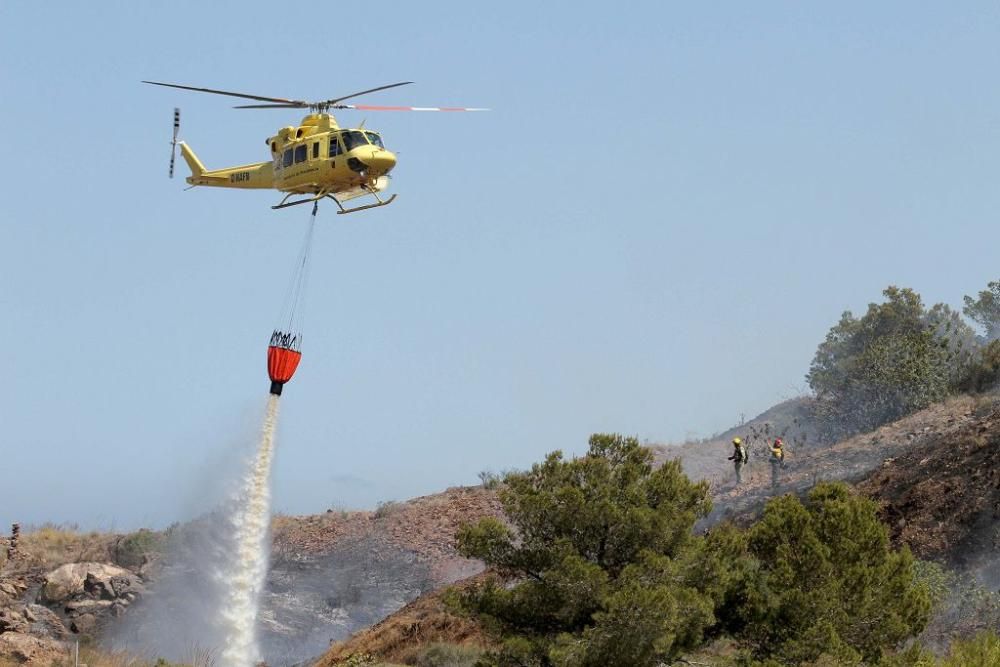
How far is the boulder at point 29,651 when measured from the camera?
34.6m

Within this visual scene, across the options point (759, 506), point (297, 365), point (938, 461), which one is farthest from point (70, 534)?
point (938, 461)

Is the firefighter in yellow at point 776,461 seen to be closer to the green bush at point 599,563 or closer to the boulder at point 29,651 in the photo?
the green bush at point 599,563

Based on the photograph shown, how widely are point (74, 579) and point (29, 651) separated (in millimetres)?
10766

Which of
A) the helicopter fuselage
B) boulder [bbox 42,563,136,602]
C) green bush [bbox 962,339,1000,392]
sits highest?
the helicopter fuselage

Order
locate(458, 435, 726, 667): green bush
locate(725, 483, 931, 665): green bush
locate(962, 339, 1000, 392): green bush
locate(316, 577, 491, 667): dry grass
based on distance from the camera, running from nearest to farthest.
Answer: locate(458, 435, 726, 667): green bush, locate(725, 483, 931, 665): green bush, locate(316, 577, 491, 667): dry grass, locate(962, 339, 1000, 392): green bush

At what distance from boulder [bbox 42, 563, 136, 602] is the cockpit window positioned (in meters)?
20.5

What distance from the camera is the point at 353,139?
34438 mm

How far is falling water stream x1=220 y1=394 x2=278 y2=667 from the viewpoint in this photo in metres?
39.4

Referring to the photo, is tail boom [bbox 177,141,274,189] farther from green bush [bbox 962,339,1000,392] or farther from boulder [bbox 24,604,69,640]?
green bush [bbox 962,339,1000,392]

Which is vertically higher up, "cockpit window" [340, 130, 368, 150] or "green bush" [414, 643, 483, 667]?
"cockpit window" [340, 130, 368, 150]

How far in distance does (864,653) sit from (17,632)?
26.6 metres

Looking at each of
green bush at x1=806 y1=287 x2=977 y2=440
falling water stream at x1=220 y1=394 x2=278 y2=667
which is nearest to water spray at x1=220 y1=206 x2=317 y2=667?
falling water stream at x1=220 y1=394 x2=278 y2=667

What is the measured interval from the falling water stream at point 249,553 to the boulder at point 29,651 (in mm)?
4902

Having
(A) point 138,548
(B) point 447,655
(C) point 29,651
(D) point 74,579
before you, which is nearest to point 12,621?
(C) point 29,651
